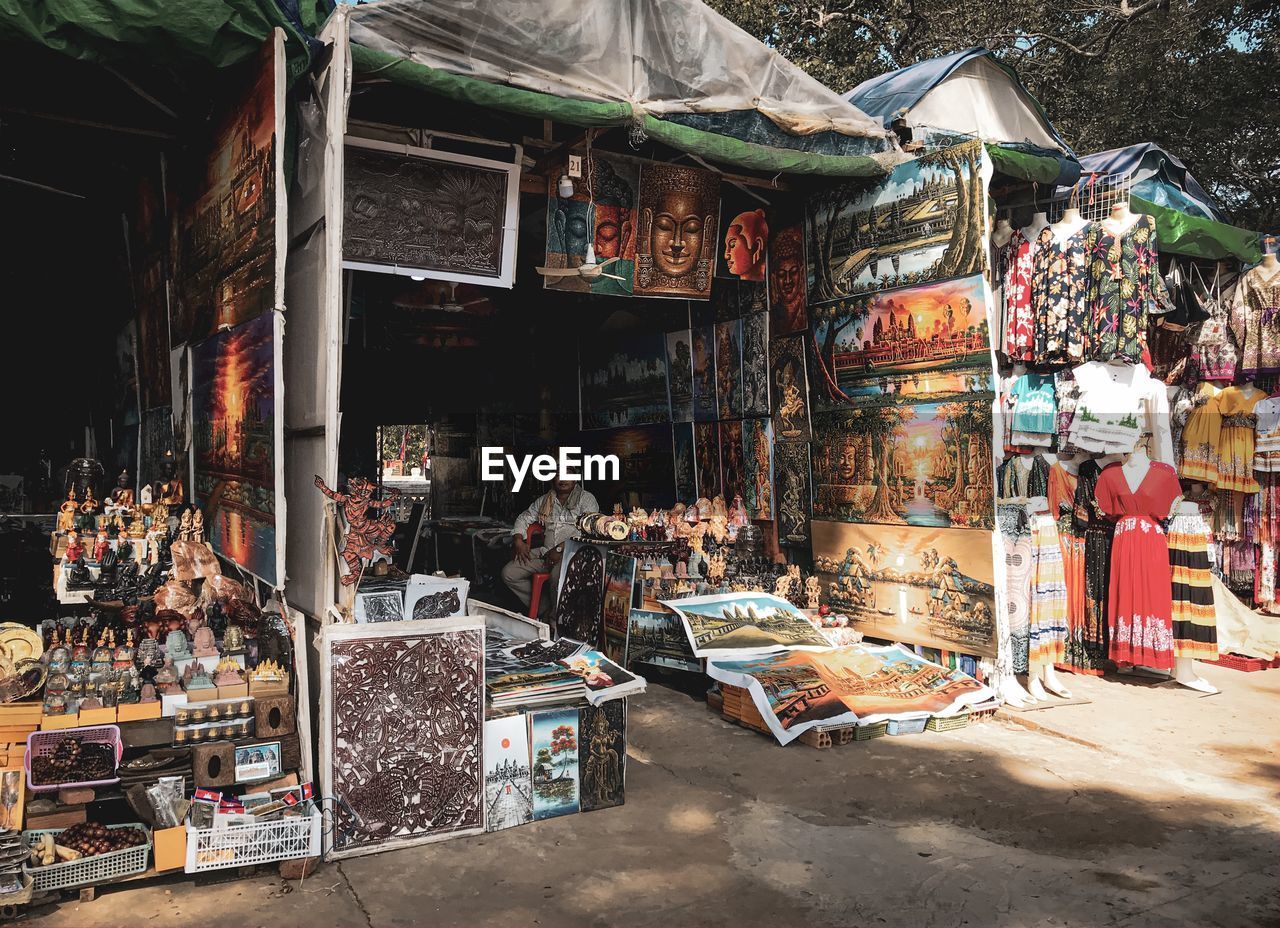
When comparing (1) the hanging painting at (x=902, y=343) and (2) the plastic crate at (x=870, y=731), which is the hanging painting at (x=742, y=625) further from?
(1) the hanging painting at (x=902, y=343)

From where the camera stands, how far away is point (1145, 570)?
21.4 ft

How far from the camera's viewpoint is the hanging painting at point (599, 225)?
621 cm

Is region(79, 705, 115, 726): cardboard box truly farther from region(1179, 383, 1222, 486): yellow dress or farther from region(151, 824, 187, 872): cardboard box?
region(1179, 383, 1222, 486): yellow dress

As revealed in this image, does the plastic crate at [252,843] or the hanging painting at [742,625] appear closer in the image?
the plastic crate at [252,843]

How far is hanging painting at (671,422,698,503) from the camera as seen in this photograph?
8320mm

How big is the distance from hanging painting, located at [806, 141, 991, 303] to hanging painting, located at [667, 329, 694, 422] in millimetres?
1464

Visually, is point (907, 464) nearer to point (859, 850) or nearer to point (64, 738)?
point (859, 850)

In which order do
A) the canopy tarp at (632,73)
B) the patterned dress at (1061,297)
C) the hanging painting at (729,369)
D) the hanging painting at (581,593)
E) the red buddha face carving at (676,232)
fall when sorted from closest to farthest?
the canopy tarp at (632,73) → the patterned dress at (1061,297) → the red buddha face carving at (676,232) → the hanging painting at (581,593) → the hanging painting at (729,369)

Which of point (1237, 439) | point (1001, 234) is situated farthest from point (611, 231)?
point (1237, 439)

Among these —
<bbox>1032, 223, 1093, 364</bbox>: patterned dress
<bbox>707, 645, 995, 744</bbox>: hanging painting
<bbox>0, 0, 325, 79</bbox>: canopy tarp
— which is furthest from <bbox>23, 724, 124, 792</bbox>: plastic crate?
Result: <bbox>1032, 223, 1093, 364</bbox>: patterned dress

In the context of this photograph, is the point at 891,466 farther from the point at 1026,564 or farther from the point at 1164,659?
the point at 1164,659

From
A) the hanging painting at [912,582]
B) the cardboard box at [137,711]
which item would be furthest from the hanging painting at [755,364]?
the cardboard box at [137,711]

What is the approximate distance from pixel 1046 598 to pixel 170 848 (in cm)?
524

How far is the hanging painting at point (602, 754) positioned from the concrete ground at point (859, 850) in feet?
0.30
